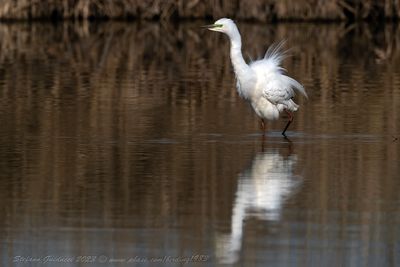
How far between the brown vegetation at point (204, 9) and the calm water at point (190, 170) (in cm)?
1240

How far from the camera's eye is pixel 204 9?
3578 centimetres

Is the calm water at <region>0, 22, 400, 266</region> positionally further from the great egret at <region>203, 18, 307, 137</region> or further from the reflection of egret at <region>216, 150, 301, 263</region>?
the great egret at <region>203, 18, 307, 137</region>

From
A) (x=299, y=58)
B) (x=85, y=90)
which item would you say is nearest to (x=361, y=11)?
(x=299, y=58)

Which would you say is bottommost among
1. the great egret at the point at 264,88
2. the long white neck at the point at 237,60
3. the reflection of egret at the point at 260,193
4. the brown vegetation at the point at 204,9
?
the reflection of egret at the point at 260,193

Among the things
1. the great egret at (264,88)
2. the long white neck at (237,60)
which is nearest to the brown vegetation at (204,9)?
the long white neck at (237,60)

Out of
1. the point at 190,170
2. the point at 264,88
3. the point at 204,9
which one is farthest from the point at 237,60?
the point at 204,9

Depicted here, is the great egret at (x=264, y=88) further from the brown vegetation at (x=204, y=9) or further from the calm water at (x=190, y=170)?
the brown vegetation at (x=204, y=9)

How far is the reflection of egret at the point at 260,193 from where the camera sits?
337 inches

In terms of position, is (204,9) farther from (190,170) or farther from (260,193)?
(260,193)

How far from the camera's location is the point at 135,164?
1187 centimetres

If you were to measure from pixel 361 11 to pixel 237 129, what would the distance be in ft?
74.3

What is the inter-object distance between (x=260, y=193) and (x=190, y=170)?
4.29 feet

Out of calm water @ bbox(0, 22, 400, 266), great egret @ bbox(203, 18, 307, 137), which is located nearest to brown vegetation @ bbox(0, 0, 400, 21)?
calm water @ bbox(0, 22, 400, 266)

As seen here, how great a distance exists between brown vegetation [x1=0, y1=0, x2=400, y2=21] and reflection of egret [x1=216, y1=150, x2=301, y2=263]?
22.6 m
